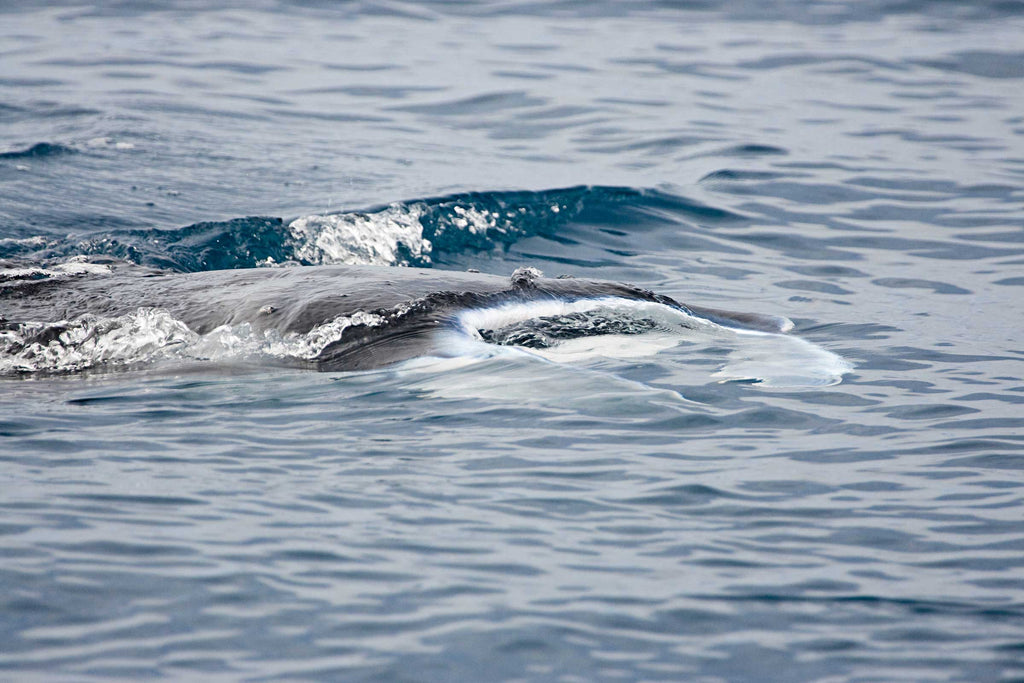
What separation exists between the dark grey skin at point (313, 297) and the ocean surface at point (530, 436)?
0.12 metres

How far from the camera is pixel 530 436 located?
507 cm

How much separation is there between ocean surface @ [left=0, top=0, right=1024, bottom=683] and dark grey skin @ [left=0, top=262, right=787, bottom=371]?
0.40ft

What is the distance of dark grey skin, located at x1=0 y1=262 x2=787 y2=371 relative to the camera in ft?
18.7

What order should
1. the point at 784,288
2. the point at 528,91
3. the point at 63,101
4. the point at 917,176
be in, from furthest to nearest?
1. the point at 528,91
2. the point at 63,101
3. the point at 917,176
4. the point at 784,288

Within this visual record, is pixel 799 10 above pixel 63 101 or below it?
above

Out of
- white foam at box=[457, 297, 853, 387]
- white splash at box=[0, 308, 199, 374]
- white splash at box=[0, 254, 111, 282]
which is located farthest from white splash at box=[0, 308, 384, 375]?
white foam at box=[457, 297, 853, 387]

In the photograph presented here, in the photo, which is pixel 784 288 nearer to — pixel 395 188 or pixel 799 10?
→ pixel 395 188

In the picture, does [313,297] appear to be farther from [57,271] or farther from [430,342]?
[57,271]

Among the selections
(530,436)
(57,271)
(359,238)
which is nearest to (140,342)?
(57,271)

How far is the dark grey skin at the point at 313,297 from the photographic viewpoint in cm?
571

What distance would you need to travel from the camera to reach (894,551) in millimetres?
4121

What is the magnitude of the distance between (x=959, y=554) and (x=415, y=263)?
574 cm

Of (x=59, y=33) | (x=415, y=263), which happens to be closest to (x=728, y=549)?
(x=415, y=263)

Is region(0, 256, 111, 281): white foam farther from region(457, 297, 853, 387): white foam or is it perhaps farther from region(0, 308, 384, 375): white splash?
region(457, 297, 853, 387): white foam
